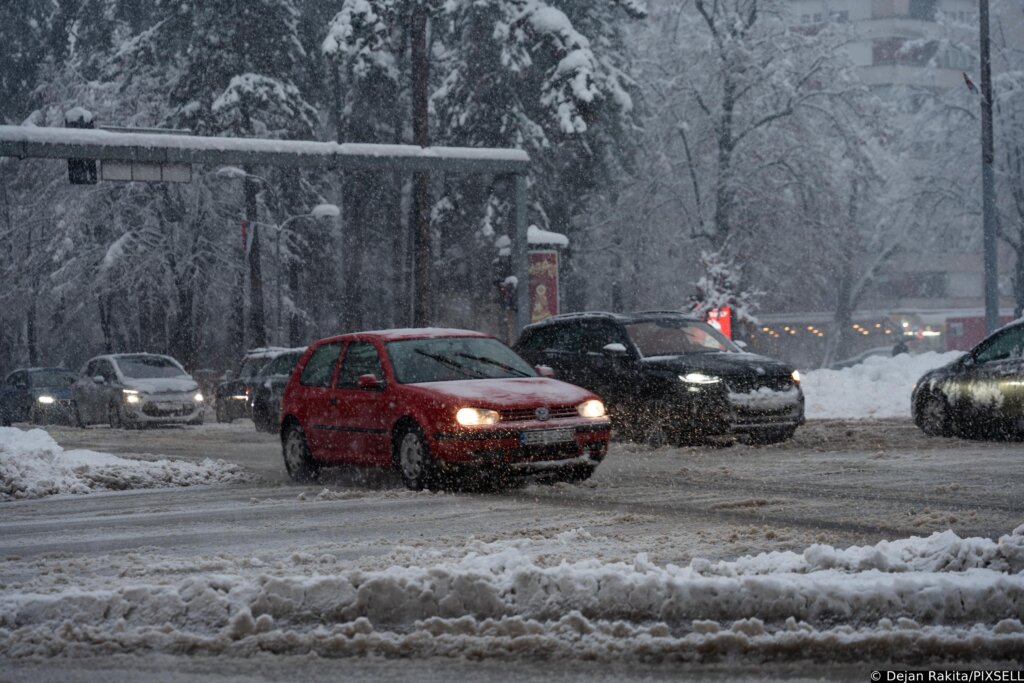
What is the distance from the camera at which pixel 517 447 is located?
12.5 meters

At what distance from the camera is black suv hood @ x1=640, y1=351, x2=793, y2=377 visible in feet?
55.4

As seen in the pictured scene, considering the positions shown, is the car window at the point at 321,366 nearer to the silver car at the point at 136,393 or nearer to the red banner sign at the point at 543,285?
the red banner sign at the point at 543,285

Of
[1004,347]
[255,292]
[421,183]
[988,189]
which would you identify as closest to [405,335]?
[1004,347]

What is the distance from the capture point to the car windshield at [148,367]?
30141 mm

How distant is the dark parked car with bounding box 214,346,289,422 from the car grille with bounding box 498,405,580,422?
1530cm

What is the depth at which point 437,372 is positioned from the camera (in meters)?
13.7

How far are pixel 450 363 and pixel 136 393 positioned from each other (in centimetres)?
1670

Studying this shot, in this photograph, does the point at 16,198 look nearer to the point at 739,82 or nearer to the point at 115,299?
the point at 115,299

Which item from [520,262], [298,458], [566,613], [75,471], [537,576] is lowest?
[75,471]

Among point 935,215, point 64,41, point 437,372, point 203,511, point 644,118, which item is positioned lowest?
point 203,511

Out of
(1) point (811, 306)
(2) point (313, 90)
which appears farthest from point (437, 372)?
(1) point (811, 306)

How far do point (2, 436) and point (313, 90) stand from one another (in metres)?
31.4

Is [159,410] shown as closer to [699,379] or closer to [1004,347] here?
[699,379]

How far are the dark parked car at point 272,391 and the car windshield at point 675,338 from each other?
7304mm
